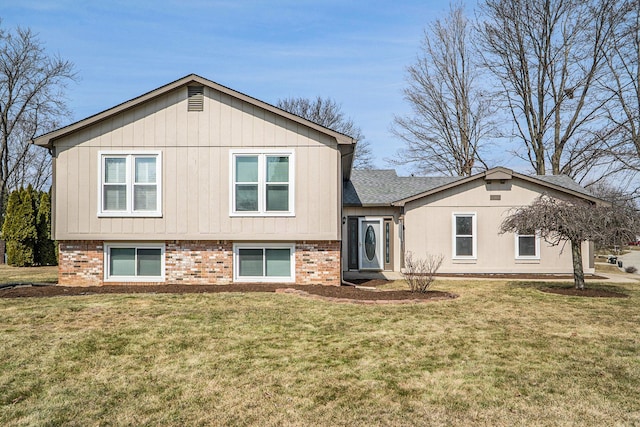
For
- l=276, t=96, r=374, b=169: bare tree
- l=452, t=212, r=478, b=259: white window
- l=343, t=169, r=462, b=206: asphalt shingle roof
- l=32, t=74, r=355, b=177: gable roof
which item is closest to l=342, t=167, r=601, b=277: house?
l=452, t=212, r=478, b=259: white window

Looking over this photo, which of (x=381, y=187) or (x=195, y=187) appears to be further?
(x=381, y=187)

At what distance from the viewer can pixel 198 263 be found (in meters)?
11.2

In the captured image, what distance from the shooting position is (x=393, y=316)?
25.0 ft

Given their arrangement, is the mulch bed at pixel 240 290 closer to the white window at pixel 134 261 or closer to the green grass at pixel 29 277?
the white window at pixel 134 261

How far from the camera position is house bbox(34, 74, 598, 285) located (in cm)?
1102

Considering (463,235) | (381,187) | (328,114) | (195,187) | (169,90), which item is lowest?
(463,235)

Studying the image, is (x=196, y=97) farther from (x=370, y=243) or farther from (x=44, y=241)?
(x=44, y=241)

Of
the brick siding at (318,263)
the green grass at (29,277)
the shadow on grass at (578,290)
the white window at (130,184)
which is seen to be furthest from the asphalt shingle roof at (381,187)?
the green grass at (29,277)

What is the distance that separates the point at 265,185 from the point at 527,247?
385 inches

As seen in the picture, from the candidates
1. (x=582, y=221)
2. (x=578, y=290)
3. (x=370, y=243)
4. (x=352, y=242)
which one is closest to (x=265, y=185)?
(x=352, y=242)

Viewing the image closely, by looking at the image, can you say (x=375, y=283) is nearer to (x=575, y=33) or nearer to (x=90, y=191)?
(x=90, y=191)

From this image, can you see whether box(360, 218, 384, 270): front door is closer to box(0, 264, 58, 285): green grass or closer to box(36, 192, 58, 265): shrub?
box(0, 264, 58, 285): green grass

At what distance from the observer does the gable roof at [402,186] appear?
14992 mm

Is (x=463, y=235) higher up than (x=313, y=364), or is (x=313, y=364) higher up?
(x=463, y=235)
